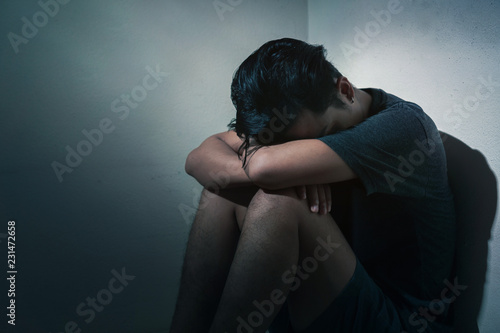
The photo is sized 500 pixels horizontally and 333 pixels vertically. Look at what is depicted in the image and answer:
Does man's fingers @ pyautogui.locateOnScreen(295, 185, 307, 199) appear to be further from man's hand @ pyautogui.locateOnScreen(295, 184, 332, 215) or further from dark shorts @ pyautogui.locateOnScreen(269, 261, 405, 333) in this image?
dark shorts @ pyautogui.locateOnScreen(269, 261, 405, 333)

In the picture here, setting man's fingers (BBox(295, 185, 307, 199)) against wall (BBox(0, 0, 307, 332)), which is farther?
wall (BBox(0, 0, 307, 332))

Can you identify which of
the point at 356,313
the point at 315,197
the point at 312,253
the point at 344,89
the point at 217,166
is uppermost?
the point at 344,89

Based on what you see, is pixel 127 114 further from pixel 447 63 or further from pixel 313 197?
pixel 447 63

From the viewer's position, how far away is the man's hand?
62 cm

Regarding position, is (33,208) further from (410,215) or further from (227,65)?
(410,215)

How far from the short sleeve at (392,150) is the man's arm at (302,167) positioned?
2 centimetres

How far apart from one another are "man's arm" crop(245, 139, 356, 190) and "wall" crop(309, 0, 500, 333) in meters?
0.35

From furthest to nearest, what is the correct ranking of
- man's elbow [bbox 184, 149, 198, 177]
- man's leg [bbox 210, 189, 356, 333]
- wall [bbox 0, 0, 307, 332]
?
wall [bbox 0, 0, 307, 332] < man's elbow [bbox 184, 149, 198, 177] < man's leg [bbox 210, 189, 356, 333]

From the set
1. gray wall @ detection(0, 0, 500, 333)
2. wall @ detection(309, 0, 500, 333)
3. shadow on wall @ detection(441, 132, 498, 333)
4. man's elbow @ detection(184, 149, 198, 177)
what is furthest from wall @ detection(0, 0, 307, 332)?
shadow on wall @ detection(441, 132, 498, 333)

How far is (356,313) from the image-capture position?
2.03 ft

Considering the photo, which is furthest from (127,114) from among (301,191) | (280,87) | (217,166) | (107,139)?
(301,191)

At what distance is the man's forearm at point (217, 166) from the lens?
70cm

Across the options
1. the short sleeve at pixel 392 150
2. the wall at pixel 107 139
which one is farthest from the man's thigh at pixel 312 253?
the wall at pixel 107 139

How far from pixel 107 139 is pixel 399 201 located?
0.90 metres
